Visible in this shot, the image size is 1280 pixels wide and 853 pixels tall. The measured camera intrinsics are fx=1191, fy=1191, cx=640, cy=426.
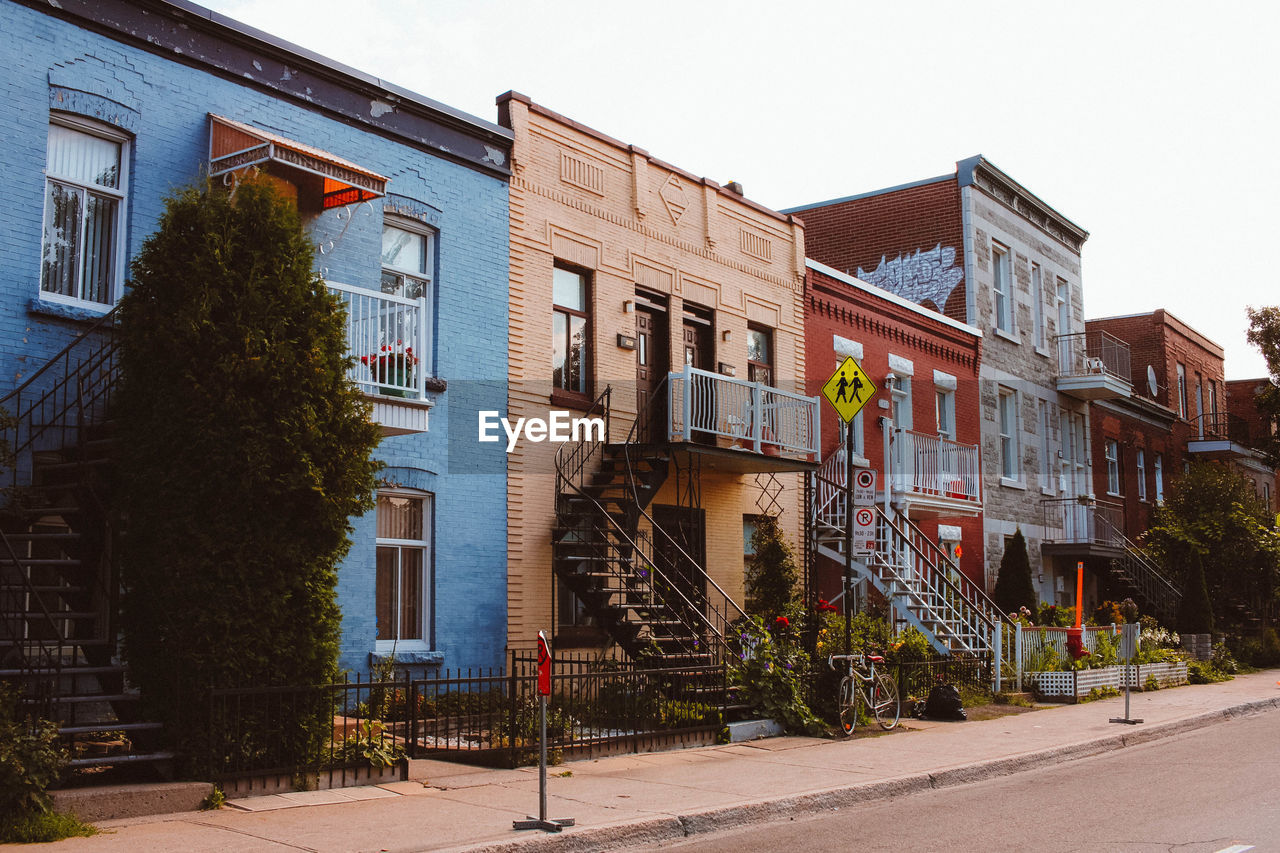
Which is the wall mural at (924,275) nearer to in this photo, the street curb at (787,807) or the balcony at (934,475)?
the balcony at (934,475)

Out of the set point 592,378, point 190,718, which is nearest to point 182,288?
point 190,718

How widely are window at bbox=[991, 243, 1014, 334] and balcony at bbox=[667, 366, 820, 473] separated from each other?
37.3ft

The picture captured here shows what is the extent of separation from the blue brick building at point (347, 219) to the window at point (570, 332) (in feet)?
4.10

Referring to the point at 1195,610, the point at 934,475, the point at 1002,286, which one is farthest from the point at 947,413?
the point at 1195,610

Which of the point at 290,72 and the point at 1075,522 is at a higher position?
the point at 290,72

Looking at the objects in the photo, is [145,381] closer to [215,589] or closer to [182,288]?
[182,288]

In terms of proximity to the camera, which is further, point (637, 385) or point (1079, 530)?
point (1079, 530)

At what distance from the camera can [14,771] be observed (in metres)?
7.83

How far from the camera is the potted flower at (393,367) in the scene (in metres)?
13.2

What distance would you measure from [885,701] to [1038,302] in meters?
18.4

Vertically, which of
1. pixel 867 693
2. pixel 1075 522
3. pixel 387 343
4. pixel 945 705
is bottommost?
pixel 945 705

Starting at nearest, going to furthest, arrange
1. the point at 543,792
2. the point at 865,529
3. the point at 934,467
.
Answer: the point at 543,792, the point at 865,529, the point at 934,467

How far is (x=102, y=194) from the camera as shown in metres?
11.9

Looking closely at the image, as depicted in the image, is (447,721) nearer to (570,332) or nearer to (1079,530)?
(570,332)
